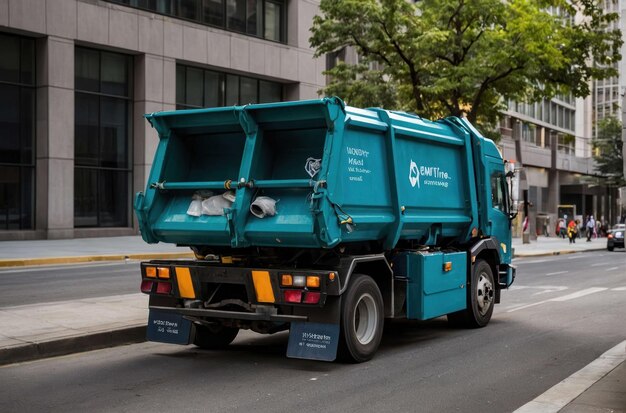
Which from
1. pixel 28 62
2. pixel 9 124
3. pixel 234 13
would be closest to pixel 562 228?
pixel 234 13

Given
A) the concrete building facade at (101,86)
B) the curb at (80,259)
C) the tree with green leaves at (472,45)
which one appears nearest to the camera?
the curb at (80,259)

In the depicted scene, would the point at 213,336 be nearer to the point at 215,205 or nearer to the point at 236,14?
the point at 215,205

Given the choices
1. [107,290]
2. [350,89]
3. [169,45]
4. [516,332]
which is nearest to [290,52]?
[169,45]

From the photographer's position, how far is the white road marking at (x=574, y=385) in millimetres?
6305

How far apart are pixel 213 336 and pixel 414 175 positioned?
9.94 ft

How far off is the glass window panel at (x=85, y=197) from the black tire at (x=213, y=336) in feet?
76.4

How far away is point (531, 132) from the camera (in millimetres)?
62938

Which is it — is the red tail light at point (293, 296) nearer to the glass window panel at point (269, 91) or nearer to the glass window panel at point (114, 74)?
the glass window panel at point (114, 74)

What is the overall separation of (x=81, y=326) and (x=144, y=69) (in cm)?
2515

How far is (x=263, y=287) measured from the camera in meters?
7.80

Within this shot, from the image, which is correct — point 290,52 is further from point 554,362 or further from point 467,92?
point 554,362

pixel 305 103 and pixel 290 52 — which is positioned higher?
pixel 290 52

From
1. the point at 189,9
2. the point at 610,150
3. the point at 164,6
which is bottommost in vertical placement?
the point at 610,150

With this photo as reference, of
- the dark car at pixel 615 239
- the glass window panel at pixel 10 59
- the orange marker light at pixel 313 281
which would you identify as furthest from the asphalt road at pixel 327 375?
the dark car at pixel 615 239
